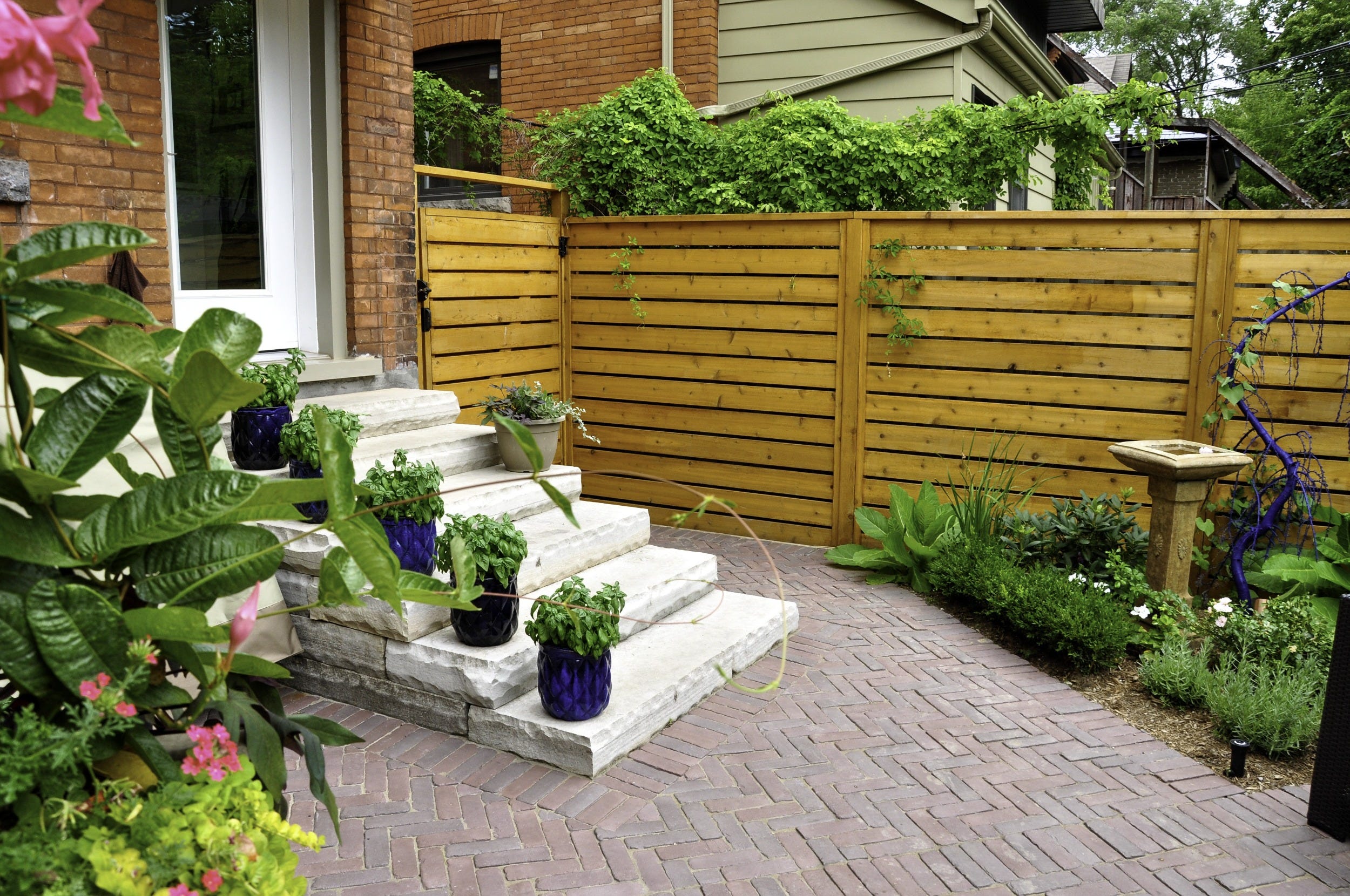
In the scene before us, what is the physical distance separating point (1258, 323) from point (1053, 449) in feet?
4.33

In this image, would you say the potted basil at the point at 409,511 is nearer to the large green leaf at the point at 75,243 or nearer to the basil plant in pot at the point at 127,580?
the basil plant in pot at the point at 127,580

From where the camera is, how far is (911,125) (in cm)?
769

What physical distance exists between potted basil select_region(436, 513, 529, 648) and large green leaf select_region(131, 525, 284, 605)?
2.76 meters

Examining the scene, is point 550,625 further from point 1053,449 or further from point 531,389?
point 1053,449

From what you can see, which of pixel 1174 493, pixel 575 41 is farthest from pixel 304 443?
pixel 575 41

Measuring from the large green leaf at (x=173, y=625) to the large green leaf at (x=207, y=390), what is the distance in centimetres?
22

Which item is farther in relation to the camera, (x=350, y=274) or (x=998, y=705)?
(x=350, y=274)

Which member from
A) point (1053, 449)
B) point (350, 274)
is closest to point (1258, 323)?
point (1053, 449)

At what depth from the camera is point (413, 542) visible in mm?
4379

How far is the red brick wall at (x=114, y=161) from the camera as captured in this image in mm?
4676

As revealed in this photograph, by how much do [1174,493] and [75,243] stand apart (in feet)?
16.8

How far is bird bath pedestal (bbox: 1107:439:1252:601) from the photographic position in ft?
16.9

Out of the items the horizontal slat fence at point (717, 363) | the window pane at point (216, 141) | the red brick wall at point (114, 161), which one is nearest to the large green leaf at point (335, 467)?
the red brick wall at point (114, 161)

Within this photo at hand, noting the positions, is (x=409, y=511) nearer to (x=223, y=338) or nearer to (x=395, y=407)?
(x=395, y=407)
